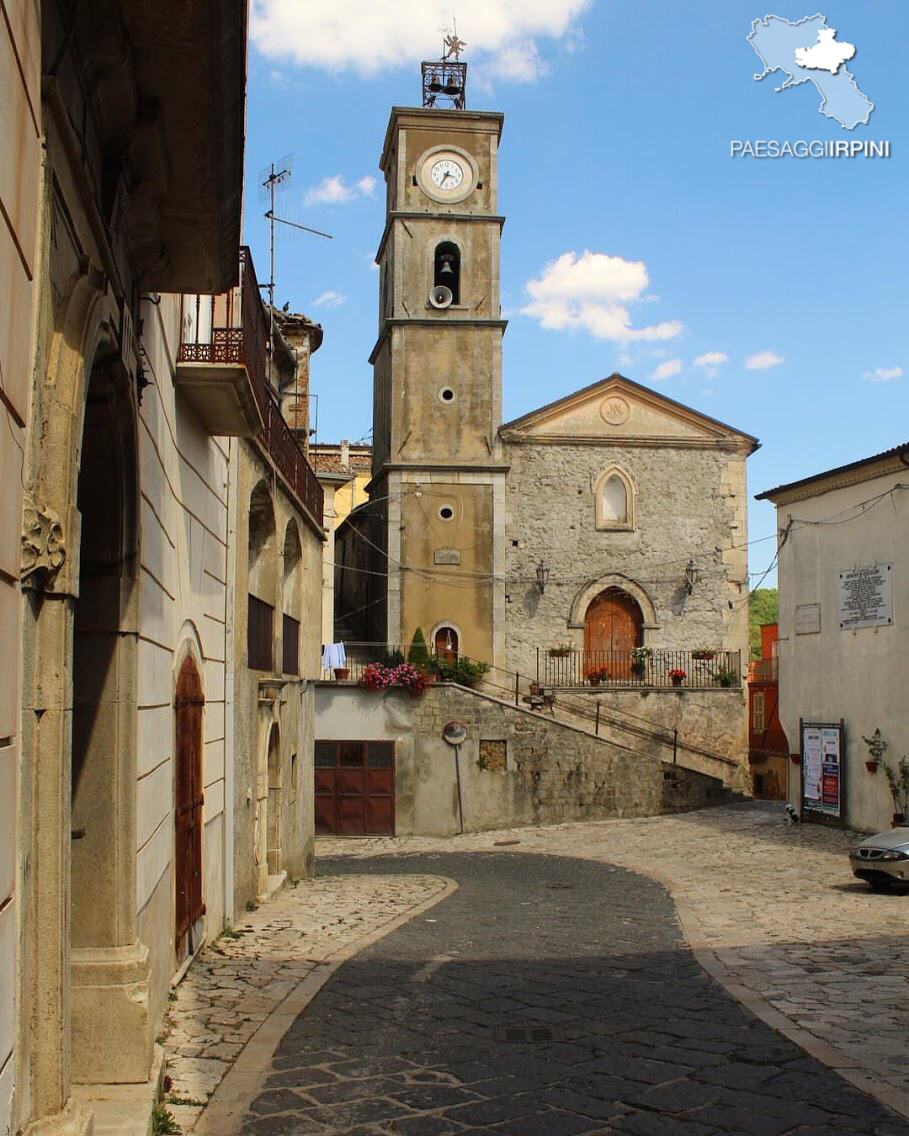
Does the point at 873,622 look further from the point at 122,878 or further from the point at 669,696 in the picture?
the point at 122,878

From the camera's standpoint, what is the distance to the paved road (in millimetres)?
6137

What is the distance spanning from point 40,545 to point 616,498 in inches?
1196

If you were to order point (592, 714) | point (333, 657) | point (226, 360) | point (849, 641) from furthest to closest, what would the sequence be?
1. point (592, 714)
2. point (333, 657)
3. point (849, 641)
4. point (226, 360)

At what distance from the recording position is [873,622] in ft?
73.8

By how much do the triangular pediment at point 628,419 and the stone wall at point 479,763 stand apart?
949 centimetres

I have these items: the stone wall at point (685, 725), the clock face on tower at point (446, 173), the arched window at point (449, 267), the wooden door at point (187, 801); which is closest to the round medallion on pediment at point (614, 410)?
the arched window at point (449, 267)

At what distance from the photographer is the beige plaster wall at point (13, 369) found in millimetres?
3219

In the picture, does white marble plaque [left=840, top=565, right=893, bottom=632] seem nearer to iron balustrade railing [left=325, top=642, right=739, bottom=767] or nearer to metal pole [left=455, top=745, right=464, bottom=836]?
iron balustrade railing [left=325, top=642, right=739, bottom=767]

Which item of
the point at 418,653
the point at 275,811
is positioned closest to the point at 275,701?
the point at 275,811

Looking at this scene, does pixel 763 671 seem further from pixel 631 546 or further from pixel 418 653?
pixel 418 653

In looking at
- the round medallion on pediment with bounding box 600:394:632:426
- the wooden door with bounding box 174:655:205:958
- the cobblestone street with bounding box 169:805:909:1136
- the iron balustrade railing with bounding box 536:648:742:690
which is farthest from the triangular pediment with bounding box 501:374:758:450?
the wooden door with bounding box 174:655:205:958

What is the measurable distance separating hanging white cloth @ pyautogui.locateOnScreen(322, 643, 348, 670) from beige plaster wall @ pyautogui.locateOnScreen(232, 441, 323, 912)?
22.1ft

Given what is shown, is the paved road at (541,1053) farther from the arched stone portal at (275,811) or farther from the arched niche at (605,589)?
the arched niche at (605,589)

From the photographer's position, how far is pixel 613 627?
33.2 metres
